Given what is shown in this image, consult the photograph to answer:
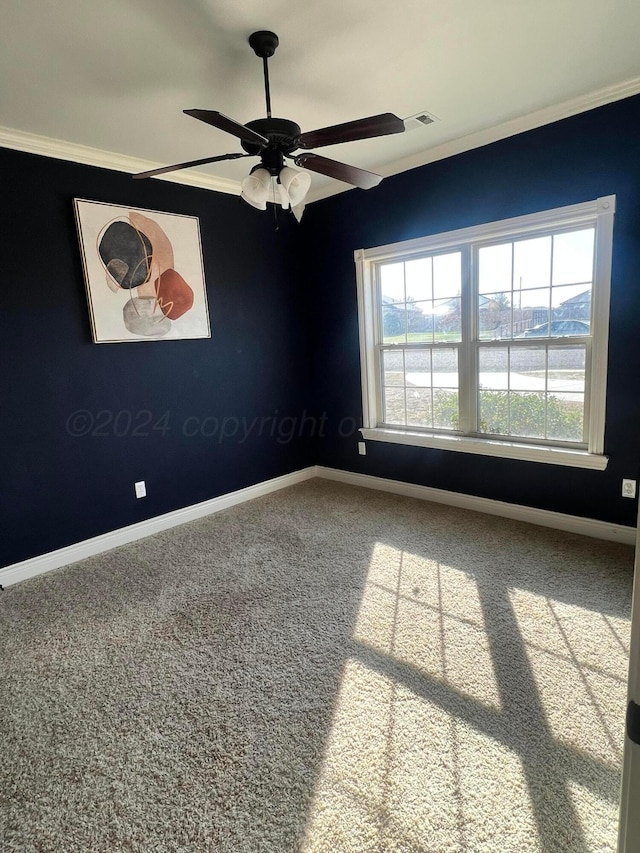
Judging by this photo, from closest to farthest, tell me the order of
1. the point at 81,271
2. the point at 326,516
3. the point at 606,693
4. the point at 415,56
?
the point at 606,693 → the point at 415,56 → the point at 81,271 → the point at 326,516

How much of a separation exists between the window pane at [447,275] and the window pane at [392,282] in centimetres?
32

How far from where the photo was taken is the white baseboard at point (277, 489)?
9.80 feet

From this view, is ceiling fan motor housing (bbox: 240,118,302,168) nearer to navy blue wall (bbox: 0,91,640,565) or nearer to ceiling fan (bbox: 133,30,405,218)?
ceiling fan (bbox: 133,30,405,218)

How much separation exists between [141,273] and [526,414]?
2938 mm

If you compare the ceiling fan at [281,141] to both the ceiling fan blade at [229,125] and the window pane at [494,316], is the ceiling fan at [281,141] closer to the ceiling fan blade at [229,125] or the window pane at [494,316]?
the ceiling fan blade at [229,125]

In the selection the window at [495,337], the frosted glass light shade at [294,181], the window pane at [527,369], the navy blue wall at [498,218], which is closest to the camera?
the frosted glass light shade at [294,181]

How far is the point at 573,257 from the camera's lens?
2938mm

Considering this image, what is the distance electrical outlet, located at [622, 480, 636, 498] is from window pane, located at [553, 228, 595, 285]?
1274 millimetres

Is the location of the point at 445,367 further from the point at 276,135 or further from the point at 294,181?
the point at 276,135

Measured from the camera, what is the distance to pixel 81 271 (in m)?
3.07

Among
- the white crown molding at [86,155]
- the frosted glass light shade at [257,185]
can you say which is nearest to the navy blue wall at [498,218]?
the white crown molding at [86,155]

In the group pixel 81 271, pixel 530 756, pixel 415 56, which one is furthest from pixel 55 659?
pixel 415 56

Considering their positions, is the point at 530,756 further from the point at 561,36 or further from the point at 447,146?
the point at 447,146

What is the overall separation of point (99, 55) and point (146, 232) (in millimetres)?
1354
